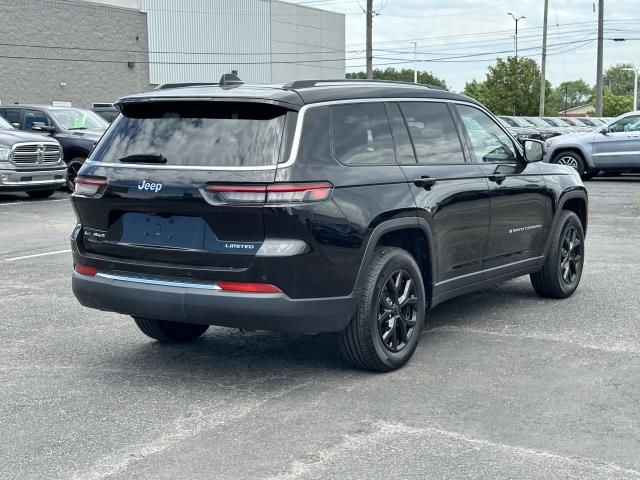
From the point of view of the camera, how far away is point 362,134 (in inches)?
235

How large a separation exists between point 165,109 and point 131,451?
7.07ft

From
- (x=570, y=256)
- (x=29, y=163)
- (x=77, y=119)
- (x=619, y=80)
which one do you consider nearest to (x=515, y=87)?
(x=77, y=119)

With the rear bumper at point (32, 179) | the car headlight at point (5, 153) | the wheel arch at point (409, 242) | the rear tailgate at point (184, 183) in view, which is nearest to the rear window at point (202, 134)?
the rear tailgate at point (184, 183)

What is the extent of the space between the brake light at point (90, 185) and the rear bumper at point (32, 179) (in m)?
12.8

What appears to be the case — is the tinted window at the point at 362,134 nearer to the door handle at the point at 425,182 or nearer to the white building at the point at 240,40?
the door handle at the point at 425,182

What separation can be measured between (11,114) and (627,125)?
47.2 ft

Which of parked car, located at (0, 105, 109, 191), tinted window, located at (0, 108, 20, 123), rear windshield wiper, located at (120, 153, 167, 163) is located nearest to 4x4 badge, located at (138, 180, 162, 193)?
rear windshield wiper, located at (120, 153, 167, 163)

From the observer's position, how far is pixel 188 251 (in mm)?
5422

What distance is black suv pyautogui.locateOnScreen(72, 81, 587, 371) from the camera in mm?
5301

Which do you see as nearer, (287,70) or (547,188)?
(547,188)

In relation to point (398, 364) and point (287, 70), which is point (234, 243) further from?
point (287, 70)

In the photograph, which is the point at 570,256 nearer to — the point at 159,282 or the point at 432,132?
the point at 432,132

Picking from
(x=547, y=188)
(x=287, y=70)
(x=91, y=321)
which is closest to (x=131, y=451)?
(x=91, y=321)

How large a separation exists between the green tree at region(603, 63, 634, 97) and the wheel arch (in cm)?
16990
